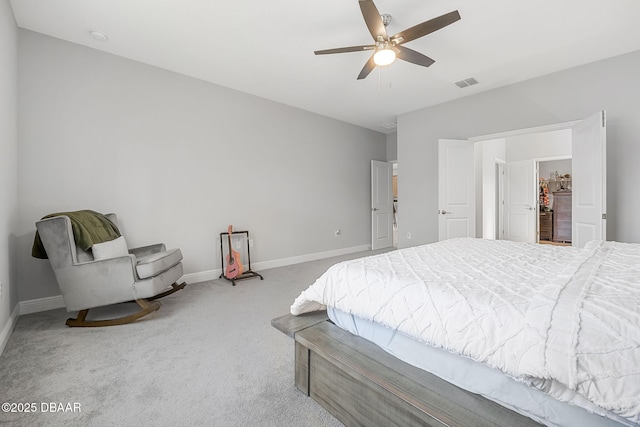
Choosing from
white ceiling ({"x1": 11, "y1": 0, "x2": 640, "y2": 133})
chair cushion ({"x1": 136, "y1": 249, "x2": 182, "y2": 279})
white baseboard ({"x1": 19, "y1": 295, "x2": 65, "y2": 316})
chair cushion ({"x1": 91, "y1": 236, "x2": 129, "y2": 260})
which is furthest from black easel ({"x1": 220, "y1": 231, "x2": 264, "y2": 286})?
white ceiling ({"x1": 11, "y1": 0, "x2": 640, "y2": 133})

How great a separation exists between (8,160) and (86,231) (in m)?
0.78

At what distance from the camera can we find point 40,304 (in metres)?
2.76

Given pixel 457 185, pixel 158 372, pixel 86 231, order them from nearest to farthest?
pixel 158 372 < pixel 86 231 < pixel 457 185

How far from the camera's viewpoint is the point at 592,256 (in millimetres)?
1670

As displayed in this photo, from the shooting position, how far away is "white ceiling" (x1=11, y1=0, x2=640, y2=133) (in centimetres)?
240

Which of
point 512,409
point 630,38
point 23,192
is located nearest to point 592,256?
point 512,409

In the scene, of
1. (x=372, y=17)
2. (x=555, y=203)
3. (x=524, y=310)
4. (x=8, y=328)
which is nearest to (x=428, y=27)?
(x=372, y=17)

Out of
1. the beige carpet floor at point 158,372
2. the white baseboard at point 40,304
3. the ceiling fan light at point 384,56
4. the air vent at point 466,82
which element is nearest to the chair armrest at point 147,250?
the beige carpet floor at point 158,372

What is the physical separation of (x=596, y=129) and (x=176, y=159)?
4810mm

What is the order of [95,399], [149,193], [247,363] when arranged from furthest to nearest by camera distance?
[149,193] → [247,363] → [95,399]

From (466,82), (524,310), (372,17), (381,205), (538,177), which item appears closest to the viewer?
(524,310)

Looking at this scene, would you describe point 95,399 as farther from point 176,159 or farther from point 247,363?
point 176,159

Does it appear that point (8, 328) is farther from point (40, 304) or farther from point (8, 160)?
point (8, 160)

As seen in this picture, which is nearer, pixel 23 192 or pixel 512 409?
pixel 512 409
